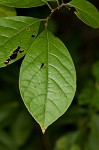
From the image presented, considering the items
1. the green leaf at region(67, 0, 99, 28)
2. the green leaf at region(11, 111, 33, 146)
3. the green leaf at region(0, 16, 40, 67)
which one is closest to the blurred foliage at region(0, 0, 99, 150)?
the green leaf at region(11, 111, 33, 146)

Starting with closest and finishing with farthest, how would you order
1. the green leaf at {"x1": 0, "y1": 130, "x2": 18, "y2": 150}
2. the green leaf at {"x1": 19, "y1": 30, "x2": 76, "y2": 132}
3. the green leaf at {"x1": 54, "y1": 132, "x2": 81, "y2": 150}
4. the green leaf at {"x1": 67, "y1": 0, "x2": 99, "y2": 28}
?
the green leaf at {"x1": 19, "y1": 30, "x2": 76, "y2": 132} → the green leaf at {"x1": 67, "y1": 0, "x2": 99, "y2": 28} → the green leaf at {"x1": 0, "y1": 130, "x2": 18, "y2": 150} → the green leaf at {"x1": 54, "y1": 132, "x2": 81, "y2": 150}

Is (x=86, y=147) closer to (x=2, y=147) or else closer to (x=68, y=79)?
(x=2, y=147)

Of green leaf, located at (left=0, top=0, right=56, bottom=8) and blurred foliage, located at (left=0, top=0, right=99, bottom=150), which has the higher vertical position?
green leaf, located at (left=0, top=0, right=56, bottom=8)

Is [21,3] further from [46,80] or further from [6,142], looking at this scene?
[6,142]

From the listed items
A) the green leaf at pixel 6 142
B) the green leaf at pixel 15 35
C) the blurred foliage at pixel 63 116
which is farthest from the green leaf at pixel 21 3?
the green leaf at pixel 6 142

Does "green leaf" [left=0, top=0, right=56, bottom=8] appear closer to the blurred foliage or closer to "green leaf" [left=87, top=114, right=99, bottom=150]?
the blurred foliage

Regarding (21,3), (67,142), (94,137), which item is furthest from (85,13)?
(67,142)
